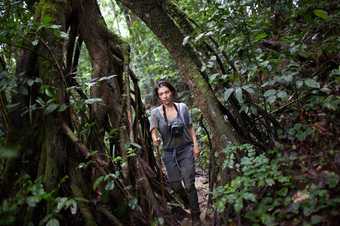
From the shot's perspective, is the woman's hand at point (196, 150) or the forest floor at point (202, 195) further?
the woman's hand at point (196, 150)

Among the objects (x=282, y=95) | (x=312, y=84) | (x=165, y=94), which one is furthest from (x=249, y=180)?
(x=165, y=94)

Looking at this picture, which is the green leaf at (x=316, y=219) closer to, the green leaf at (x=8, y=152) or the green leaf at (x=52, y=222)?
the green leaf at (x=52, y=222)

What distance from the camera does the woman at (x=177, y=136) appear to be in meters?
4.44

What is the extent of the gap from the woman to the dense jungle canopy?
240 millimetres

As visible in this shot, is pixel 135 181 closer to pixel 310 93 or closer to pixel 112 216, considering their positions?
pixel 112 216

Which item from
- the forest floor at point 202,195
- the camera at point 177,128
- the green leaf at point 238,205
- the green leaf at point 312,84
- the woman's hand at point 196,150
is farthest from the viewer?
the woman's hand at point 196,150

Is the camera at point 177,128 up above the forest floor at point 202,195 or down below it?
above

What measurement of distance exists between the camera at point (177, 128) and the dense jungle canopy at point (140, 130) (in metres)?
0.39

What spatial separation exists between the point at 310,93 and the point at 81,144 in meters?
2.15

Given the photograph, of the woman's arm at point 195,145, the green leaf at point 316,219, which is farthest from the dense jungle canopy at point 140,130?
the woman's arm at point 195,145

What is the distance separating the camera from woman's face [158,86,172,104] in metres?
4.41

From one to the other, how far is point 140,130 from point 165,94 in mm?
538

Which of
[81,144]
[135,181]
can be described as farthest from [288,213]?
[81,144]

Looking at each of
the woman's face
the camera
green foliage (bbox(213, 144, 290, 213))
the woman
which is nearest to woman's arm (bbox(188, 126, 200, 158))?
the woman
